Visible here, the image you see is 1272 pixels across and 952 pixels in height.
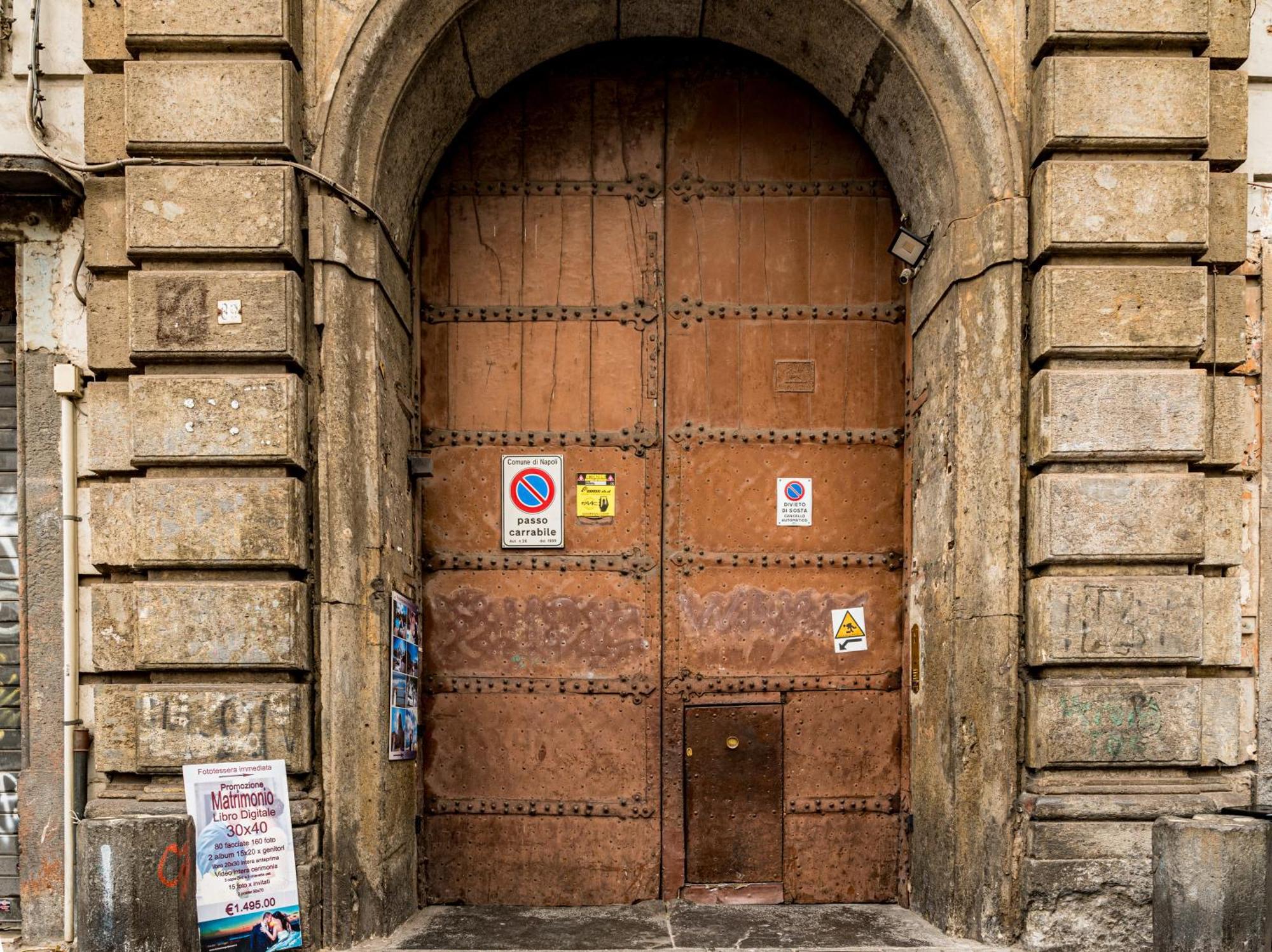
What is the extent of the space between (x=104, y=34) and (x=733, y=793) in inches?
167

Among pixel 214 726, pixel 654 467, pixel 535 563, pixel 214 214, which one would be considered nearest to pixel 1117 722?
pixel 654 467

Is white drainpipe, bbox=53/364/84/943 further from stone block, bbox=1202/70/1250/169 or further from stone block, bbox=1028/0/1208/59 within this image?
stone block, bbox=1202/70/1250/169

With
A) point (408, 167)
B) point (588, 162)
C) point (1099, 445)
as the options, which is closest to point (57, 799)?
point (408, 167)

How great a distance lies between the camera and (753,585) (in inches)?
179

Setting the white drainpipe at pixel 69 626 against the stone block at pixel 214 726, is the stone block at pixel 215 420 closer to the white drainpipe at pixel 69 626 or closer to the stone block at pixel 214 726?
the white drainpipe at pixel 69 626

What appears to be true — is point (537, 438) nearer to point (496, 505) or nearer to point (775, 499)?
point (496, 505)

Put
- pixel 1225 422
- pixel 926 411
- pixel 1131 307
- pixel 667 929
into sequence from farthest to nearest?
1. pixel 926 411
2. pixel 667 929
3. pixel 1225 422
4. pixel 1131 307

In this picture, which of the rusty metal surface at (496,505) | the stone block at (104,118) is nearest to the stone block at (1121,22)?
the rusty metal surface at (496,505)

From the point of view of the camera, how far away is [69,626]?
385 centimetres

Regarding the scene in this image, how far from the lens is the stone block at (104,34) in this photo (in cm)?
382

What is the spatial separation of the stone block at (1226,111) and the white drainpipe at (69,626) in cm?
479

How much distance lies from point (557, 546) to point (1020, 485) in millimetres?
2077

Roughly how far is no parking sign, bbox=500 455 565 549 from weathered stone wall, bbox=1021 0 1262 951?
2.09 metres

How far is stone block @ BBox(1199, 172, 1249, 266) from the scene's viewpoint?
3.90m
